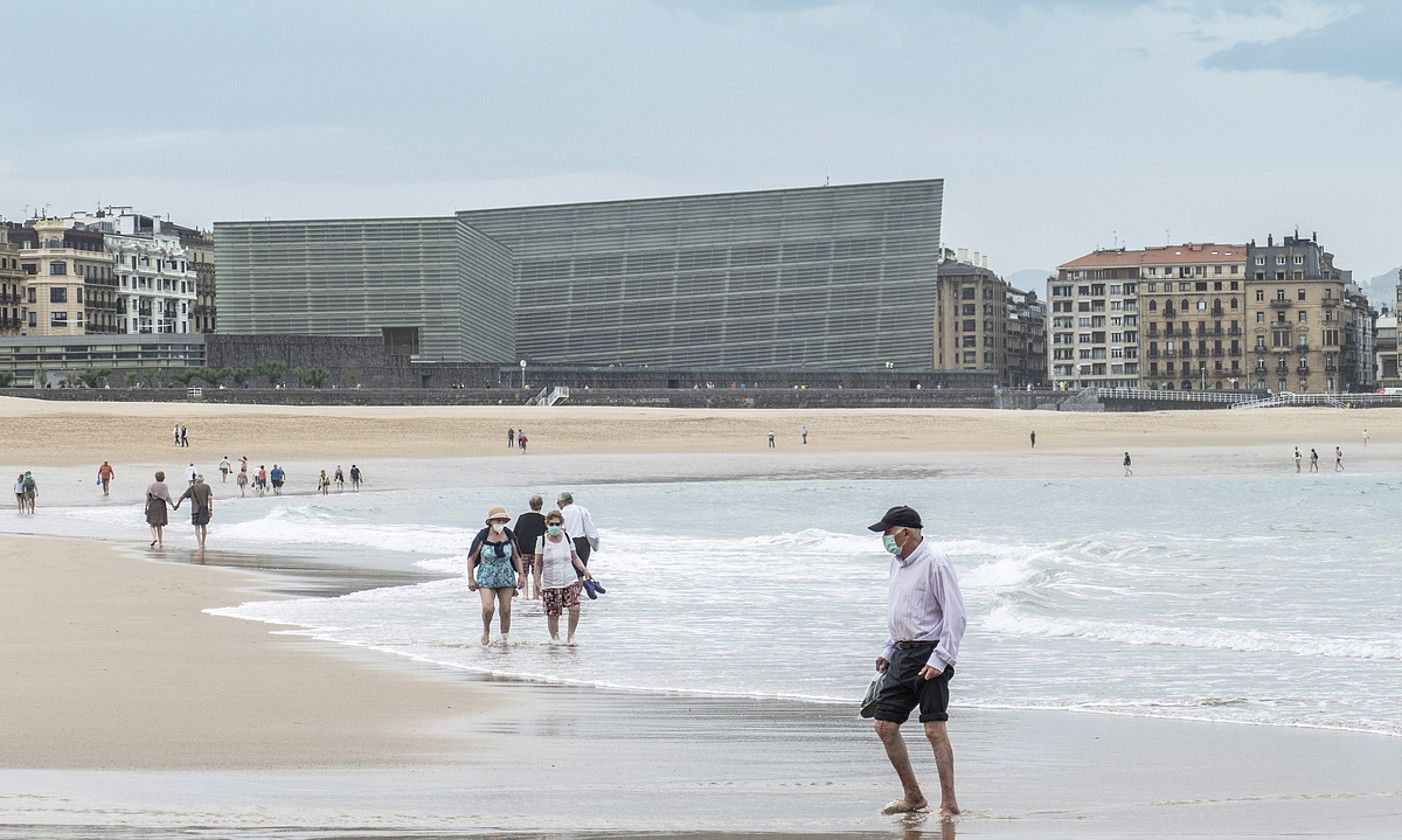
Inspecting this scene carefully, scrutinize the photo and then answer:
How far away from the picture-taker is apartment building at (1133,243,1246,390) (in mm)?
140000

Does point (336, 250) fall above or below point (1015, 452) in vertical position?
above

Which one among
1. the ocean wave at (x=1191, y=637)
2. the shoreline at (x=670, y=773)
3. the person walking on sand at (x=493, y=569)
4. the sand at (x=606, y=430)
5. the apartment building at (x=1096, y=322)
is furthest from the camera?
the apartment building at (x=1096, y=322)

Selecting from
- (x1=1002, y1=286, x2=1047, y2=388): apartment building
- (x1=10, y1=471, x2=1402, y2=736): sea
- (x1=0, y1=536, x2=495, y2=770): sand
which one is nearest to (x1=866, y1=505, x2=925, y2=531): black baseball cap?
(x1=0, y1=536, x2=495, y2=770): sand

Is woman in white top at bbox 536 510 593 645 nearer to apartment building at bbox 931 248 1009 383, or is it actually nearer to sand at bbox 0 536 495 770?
sand at bbox 0 536 495 770

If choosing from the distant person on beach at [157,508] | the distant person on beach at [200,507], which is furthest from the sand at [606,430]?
the distant person on beach at [200,507]

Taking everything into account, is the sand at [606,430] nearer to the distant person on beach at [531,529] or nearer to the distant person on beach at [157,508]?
the distant person on beach at [157,508]

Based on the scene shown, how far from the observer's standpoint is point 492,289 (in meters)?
127

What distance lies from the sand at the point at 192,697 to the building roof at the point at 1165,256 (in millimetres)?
136108

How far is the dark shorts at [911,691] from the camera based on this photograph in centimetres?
814

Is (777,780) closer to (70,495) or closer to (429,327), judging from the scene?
(70,495)

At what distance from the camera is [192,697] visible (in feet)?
37.8

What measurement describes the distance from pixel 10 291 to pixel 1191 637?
132 metres

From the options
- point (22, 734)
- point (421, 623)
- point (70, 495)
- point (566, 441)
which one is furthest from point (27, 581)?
point (566, 441)

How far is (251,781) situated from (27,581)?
13168 millimetres
